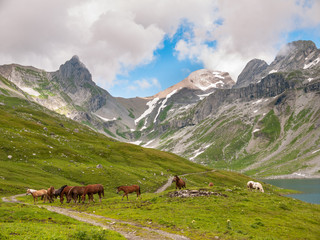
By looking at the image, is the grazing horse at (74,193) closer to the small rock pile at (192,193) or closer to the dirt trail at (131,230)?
the dirt trail at (131,230)

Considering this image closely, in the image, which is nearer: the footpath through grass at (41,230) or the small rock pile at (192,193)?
the footpath through grass at (41,230)

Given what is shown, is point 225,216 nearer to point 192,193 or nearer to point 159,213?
point 159,213

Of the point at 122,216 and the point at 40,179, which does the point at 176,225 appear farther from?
the point at 40,179

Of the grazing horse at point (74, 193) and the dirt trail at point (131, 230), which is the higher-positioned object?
the grazing horse at point (74, 193)

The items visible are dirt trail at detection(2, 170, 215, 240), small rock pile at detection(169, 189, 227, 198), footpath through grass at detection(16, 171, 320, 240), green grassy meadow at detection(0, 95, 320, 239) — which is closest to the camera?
green grassy meadow at detection(0, 95, 320, 239)

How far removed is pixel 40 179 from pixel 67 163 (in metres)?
19.3

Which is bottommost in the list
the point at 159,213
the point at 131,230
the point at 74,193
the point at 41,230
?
the point at 131,230

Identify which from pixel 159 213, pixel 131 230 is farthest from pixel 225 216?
pixel 131 230

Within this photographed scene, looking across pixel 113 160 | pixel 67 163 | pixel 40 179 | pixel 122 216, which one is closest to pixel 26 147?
pixel 67 163

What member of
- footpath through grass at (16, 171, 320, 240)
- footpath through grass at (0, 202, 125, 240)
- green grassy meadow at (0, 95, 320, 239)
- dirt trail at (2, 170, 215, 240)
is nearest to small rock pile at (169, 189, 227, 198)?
footpath through grass at (16, 171, 320, 240)

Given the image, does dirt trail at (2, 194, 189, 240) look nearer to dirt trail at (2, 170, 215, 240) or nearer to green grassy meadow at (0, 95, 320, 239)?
dirt trail at (2, 170, 215, 240)

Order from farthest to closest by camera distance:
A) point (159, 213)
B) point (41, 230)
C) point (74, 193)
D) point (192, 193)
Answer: point (74, 193) → point (192, 193) → point (159, 213) → point (41, 230)

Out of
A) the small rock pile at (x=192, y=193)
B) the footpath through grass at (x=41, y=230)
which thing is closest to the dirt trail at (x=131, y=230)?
the footpath through grass at (x=41, y=230)

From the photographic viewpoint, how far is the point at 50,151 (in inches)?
3228
